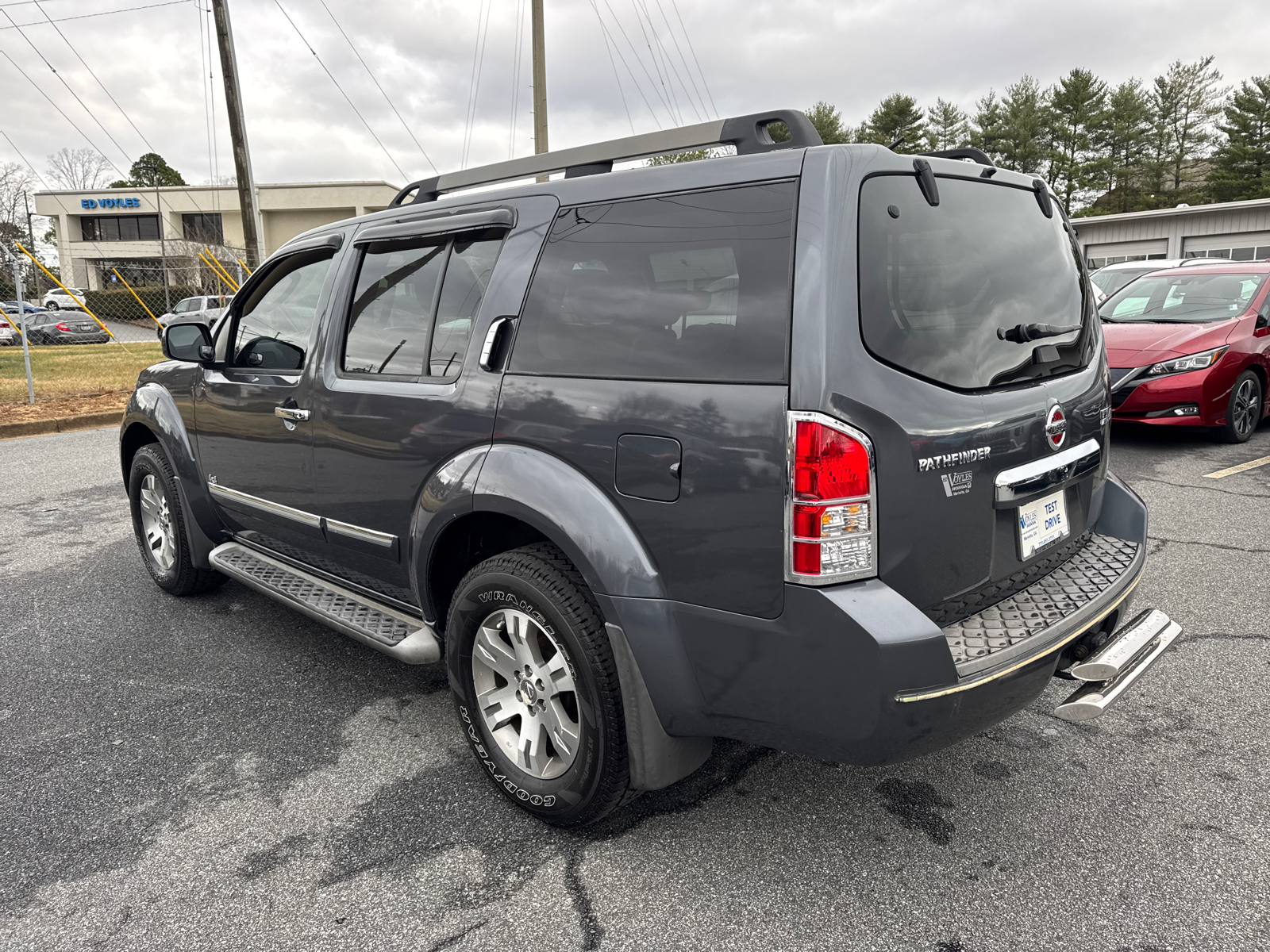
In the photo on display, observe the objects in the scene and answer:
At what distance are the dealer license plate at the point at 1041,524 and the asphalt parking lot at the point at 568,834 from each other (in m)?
0.81

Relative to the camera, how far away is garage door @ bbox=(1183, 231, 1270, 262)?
78.0 feet

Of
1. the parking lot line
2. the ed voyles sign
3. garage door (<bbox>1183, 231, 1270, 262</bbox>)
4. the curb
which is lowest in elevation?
the parking lot line

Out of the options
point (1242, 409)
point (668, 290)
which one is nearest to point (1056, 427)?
point (668, 290)

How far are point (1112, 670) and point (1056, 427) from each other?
2.23ft

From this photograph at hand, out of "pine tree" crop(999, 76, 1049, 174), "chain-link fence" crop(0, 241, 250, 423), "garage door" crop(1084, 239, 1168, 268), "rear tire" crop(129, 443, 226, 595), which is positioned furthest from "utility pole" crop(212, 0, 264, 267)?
"pine tree" crop(999, 76, 1049, 174)

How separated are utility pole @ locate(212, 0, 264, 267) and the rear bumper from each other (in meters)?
17.2

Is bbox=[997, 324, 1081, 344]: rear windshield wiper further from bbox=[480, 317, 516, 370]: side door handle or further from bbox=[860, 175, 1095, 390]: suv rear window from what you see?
bbox=[480, 317, 516, 370]: side door handle

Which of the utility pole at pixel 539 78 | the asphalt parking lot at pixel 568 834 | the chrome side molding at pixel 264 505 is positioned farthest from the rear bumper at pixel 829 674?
the utility pole at pixel 539 78

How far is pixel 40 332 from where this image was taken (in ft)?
92.5

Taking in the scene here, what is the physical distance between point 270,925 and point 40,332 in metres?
32.5

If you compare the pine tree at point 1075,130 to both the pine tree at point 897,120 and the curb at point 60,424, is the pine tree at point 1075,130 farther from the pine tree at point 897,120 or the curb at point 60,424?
the curb at point 60,424

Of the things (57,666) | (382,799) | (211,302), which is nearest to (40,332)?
(211,302)

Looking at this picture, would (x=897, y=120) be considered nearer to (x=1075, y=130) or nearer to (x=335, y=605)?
(x=1075, y=130)

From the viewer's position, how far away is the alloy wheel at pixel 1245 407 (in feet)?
25.4
